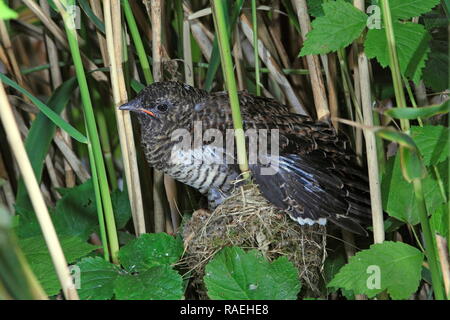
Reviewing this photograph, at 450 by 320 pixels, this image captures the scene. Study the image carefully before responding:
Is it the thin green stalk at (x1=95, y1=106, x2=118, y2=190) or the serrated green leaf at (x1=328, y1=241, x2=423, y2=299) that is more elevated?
the thin green stalk at (x1=95, y1=106, x2=118, y2=190)

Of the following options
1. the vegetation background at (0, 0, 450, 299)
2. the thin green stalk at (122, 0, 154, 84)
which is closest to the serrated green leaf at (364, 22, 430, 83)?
the vegetation background at (0, 0, 450, 299)

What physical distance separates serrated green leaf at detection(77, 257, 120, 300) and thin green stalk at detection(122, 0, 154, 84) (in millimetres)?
449

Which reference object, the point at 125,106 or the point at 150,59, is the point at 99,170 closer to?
the point at 125,106

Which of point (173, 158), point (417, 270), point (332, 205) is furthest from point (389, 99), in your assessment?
point (417, 270)

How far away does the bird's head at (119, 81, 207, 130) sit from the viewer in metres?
1.49

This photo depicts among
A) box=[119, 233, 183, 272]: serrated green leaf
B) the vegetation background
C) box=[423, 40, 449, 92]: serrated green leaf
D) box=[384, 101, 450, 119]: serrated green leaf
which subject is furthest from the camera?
box=[423, 40, 449, 92]: serrated green leaf

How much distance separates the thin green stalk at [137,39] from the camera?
1374mm

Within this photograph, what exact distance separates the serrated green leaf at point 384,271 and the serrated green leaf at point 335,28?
1.19 feet

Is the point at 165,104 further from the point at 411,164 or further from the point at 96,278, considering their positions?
the point at 411,164

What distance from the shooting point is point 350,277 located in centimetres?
117

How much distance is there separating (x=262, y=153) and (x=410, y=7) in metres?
0.45

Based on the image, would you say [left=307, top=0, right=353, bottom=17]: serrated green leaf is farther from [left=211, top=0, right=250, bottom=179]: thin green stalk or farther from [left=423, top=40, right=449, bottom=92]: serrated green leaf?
[left=211, top=0, right=250, bottom=179]: thin green stalk

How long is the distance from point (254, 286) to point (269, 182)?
0.31m

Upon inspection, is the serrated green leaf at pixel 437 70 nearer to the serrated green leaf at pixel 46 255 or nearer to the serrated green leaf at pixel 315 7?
the serrated green leaf at pixel 315 7
